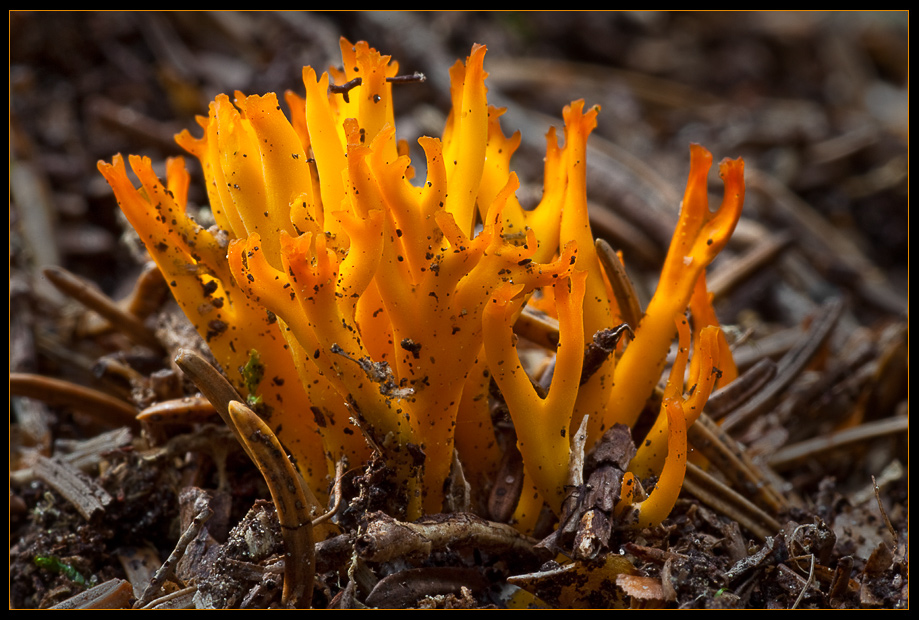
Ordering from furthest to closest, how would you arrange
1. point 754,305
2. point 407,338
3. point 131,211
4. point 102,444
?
point 754,305 < point 102,444 < point 131,211 < point 407,338

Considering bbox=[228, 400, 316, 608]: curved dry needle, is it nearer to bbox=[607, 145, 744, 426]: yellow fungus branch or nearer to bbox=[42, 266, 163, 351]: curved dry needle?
bbox=[607, 145, 744, 426]: yellow fungus branch

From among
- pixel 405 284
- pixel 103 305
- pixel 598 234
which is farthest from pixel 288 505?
pixel 598 234

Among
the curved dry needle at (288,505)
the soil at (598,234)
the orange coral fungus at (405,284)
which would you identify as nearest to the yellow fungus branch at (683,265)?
the orange coral fungus at (405,284)

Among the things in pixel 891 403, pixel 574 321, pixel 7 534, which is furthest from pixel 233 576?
pixel 891 403

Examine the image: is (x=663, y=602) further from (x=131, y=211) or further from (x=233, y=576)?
(x=131, y=211)

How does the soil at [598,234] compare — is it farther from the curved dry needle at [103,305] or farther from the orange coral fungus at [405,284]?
the orange coral fungus at [405,284]

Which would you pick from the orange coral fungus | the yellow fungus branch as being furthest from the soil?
the yellow fungus branch

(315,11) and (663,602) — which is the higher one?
(315,11)
